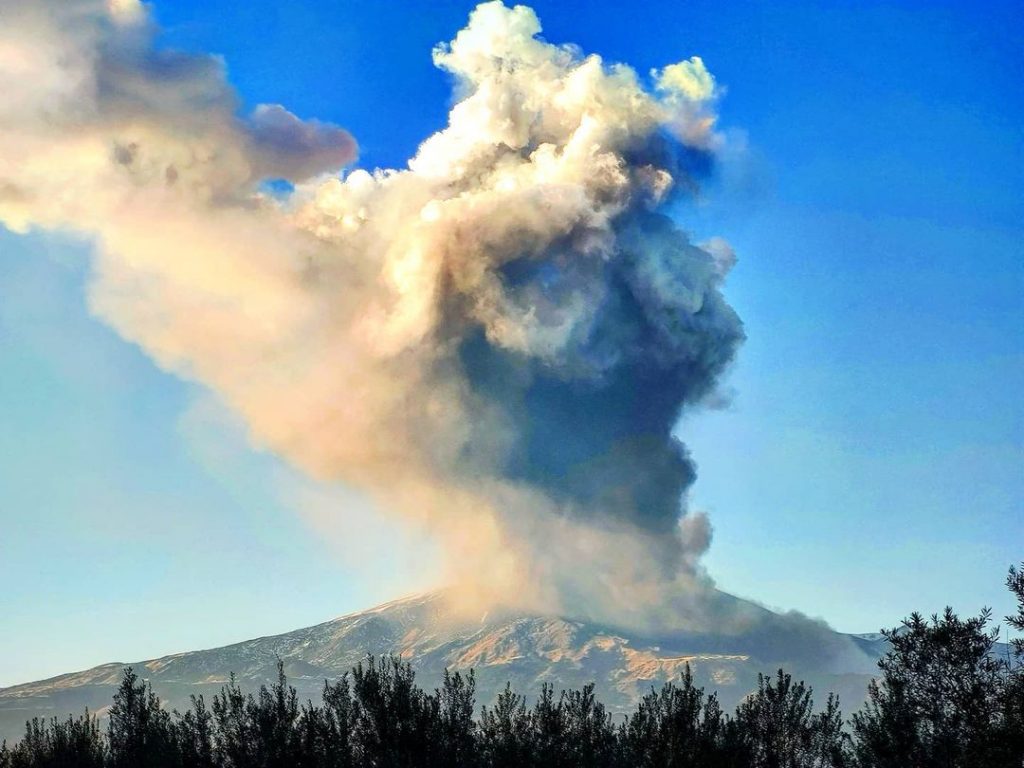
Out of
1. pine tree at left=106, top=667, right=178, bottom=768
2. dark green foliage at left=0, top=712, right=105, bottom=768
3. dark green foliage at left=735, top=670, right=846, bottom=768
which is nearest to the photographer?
dark green foliage at left=735, top=670, right=846, bottom=768

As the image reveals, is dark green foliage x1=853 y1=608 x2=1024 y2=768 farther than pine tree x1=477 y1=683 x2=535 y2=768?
No

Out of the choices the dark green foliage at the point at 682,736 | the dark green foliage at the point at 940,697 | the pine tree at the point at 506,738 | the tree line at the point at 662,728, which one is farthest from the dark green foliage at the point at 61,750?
the dark green foliage at the point at 940,697

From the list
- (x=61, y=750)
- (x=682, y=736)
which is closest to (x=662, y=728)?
(x=682, y=736)

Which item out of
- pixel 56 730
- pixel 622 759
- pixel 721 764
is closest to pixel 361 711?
pixel 622 759

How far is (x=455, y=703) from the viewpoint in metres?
53.7

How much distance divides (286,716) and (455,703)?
27.2 ft

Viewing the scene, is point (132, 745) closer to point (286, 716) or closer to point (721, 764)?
point (286, 716)

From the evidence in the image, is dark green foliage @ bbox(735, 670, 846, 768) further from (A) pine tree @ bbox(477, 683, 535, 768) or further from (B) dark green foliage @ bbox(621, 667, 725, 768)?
(A) pine tree @ bbox(477, 683, 535, 768)

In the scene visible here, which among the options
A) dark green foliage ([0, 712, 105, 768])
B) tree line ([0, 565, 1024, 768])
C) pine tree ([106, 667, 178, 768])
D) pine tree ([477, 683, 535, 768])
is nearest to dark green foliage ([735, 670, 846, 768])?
tree line ([0, 565, 1024, 768])

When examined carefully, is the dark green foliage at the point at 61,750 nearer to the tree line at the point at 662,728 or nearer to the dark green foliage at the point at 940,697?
the tree line at the point at 662,728

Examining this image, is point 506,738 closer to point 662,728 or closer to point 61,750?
point 662,728

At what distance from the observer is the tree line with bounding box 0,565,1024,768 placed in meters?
37.4

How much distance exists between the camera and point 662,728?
138ft

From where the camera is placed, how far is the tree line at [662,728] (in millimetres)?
37375
